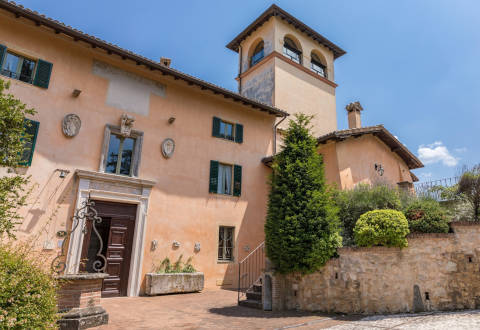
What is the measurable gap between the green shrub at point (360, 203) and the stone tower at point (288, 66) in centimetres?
694

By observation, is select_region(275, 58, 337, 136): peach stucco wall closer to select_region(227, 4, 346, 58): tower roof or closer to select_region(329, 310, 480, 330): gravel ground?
select_region(227, 4, 346, 58): tower roof

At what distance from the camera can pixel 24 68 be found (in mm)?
9117

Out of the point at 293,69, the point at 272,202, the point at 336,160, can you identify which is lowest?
the point at 272,202

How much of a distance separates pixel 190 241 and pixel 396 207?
6.81 m

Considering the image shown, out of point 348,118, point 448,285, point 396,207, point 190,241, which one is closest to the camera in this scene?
point 448,285

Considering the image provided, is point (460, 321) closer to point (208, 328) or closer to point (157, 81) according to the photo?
point (208, 328)

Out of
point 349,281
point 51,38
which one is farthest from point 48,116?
point 349,281

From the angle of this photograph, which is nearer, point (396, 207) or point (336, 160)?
point (396, 207)

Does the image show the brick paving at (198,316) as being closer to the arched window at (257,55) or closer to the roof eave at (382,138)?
the roof eave at (382,138)

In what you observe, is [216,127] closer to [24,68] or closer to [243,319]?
[24,68]

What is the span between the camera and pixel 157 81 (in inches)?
455

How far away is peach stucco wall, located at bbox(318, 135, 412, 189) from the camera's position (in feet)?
40.0

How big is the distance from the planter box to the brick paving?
0.44 meters

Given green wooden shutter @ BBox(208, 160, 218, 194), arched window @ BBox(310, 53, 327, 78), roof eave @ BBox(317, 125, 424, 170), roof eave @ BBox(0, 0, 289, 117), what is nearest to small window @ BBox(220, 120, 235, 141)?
roof eave @ BBox(0, 0, 289, 117)
